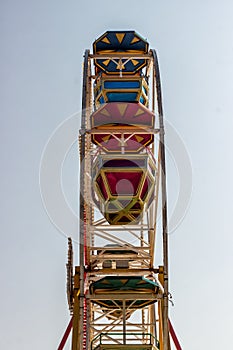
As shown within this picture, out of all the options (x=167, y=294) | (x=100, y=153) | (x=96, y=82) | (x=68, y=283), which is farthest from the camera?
(x=96, y=82)

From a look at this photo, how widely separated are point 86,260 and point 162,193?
424cm

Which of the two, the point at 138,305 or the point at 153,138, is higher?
the point at 153,138

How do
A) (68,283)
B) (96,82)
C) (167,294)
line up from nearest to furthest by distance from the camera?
(167,294)
(68,283)
(96,82)

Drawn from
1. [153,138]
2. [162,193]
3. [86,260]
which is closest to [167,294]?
[162,193]

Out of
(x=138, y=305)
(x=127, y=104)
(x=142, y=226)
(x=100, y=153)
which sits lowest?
(x=138, y=305)

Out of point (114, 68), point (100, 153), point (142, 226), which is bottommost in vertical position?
point (142, 226)

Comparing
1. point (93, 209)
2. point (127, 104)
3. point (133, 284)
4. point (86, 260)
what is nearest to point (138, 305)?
point (133, 284)

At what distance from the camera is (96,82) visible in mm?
20672

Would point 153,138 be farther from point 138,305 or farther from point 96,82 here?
point 138,305

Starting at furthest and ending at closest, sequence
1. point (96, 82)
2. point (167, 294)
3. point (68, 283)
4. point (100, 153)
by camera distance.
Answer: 1. point (96, 82)
2. point (100, 153)
3. point (68, 283)
4. point (167, 294)

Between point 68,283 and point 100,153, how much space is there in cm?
403

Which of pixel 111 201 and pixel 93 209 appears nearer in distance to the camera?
pixel 111 201

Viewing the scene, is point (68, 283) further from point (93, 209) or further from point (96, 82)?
point (96, 82)

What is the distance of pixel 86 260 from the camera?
782 inches
